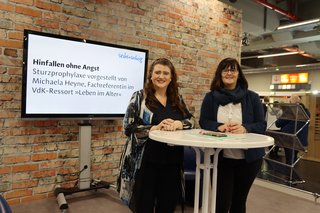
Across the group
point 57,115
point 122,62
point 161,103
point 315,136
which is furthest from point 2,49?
point 315,136

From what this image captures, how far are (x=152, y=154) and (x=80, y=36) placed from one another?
5.75 feet

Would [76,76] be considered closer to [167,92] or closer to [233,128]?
[167,92]

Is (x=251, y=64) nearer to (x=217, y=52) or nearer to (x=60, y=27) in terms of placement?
(x=217, y=52)

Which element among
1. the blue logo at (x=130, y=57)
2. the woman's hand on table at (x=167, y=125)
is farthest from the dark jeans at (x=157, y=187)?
the blue logo at (x=130, y=57)

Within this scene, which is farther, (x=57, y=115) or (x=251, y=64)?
(x=251, y=64)

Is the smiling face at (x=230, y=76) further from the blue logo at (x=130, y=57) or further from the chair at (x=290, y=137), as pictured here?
the chair at (x=290, y=137)

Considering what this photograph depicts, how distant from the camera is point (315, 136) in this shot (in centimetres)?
640

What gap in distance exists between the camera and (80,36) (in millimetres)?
2795

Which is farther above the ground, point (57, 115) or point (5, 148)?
point (57, 115)

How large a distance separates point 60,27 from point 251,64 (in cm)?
834

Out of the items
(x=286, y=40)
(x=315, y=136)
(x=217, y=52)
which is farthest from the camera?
(x=315, y=136)

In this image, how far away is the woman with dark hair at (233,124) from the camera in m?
1.68

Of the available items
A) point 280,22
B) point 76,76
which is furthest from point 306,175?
point 76,76

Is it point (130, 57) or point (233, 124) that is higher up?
point (130, 57)
